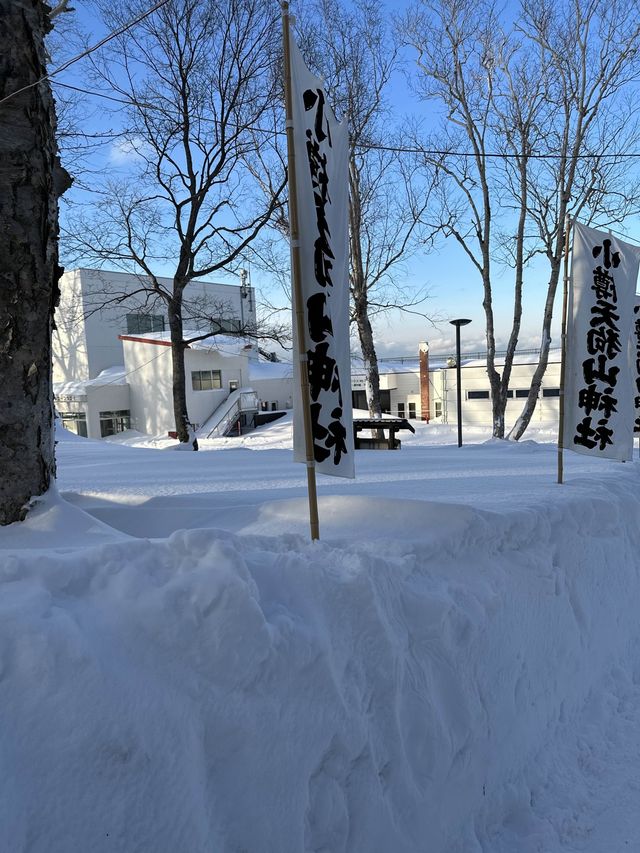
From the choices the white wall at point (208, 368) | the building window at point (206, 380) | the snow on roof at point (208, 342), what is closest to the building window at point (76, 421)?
the snow on roof at point (208, 342)

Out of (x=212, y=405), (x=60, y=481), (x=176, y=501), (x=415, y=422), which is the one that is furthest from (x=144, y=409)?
(x=176, y=501)

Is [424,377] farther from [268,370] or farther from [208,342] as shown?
[208,342]

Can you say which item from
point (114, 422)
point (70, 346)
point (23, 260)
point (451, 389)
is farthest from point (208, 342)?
point (23, 260)

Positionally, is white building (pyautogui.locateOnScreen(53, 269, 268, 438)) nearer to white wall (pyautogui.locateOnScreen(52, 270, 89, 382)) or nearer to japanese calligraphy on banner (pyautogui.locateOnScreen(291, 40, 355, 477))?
white wall (pyautogui.locateOnScreen(52, 270, 89, 382))

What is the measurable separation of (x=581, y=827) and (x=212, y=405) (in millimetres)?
28312

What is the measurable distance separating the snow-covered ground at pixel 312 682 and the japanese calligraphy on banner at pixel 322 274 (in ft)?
2.16

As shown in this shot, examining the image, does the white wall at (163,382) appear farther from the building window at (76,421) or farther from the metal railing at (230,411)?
the building window at (76,421)

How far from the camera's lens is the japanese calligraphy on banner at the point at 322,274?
354 cm

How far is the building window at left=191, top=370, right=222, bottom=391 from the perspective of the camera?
29734 mm

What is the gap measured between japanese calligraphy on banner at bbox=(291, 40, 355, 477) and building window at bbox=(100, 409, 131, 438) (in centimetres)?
2923

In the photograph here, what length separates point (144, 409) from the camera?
30.9m

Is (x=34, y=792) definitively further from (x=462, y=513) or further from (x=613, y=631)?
(x=613, y=631)

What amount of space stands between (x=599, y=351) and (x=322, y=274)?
165 inches

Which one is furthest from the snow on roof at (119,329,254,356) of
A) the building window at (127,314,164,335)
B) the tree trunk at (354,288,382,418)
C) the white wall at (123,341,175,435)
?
the tree trunk at (354,288,382,418)
